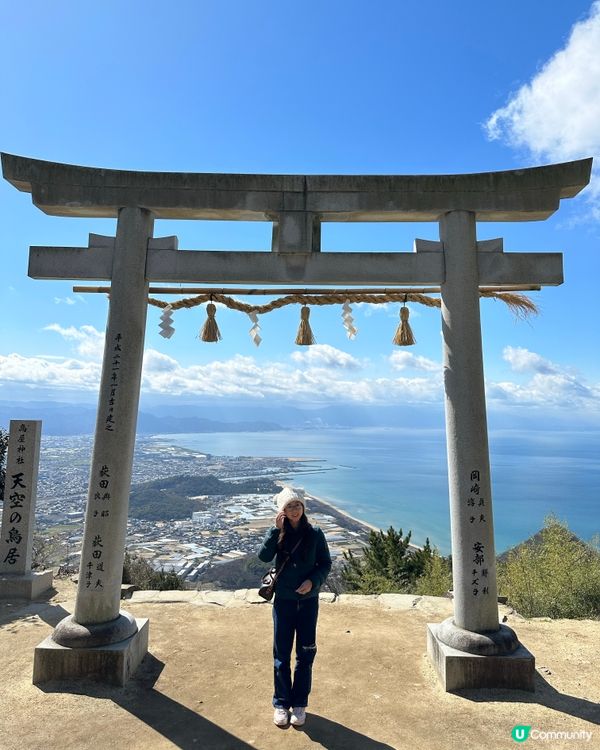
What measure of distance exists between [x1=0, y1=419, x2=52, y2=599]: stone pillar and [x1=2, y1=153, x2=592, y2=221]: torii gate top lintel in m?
4.11

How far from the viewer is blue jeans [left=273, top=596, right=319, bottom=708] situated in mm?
2980

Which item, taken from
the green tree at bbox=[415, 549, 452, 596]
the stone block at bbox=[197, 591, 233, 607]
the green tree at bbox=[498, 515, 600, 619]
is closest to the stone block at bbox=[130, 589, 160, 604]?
the stone block at bbox=[197, 591, 233, 607]

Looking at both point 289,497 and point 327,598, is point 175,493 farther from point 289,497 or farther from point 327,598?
point 289,497

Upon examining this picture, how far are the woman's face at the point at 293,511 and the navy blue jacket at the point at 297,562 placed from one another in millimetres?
98

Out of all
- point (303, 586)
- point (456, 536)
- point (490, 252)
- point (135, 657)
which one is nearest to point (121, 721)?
point (135, 657)

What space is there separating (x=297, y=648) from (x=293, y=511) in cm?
94

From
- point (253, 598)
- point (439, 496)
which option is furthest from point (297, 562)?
point (439, 496)

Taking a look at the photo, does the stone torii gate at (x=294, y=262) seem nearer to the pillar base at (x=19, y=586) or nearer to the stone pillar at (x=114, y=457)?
the stone pillar at (x=114, y=457)

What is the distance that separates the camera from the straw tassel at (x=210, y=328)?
469 centimetres

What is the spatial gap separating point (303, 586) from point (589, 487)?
393 ft

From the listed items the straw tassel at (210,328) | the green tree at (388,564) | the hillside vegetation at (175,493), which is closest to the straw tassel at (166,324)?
the straw tassel at (210,328)

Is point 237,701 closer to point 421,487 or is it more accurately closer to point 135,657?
point 135,657

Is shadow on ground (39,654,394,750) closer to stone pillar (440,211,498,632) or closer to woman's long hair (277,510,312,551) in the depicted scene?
woman's long hair (277,510,312,551)

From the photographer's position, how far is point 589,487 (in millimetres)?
100250
